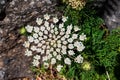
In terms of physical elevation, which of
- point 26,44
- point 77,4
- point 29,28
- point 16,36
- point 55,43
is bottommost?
point 16,36

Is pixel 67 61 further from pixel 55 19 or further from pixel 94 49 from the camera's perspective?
pixel 55 19

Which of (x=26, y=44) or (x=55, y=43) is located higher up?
(x=55, y=43)

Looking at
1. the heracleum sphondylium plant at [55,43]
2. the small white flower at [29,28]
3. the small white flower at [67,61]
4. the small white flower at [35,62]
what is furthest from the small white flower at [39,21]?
the small white flower at [67,61]

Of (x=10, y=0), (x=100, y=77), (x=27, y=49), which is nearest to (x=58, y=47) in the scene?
(x=27, y=49)

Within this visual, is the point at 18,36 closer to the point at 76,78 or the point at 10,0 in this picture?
the point at 10,0

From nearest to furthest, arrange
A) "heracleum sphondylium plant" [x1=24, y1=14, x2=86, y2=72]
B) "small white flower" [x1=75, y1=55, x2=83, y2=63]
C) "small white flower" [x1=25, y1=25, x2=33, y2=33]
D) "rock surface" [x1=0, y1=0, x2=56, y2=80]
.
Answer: "heracleum sphondylium plant" [x1=24, y1=14, x2=86, y2=72]
"small white flower" [x1=75, y1=55, x2=83, y2=63]
"small white flower" [x1=25, y1=25, x2=33, y2=33]
"rock surface" [x1=0, y1=0, x2=56, y2=80]

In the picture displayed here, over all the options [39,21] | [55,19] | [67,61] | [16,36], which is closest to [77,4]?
[55,19]

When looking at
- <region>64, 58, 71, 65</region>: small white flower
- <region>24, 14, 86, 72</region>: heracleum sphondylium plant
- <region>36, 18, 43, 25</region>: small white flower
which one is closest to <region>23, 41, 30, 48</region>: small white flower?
<region>24, 14, 86, 72</region>: heracleum sphondylium plant

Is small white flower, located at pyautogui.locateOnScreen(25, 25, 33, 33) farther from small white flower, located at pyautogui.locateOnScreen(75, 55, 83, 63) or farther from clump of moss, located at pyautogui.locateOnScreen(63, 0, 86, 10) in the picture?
small white flower, located at pyautogui.locateOnScreen(75, 55, 83, 63)

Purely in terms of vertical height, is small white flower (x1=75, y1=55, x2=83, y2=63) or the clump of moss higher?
the clump of moss
